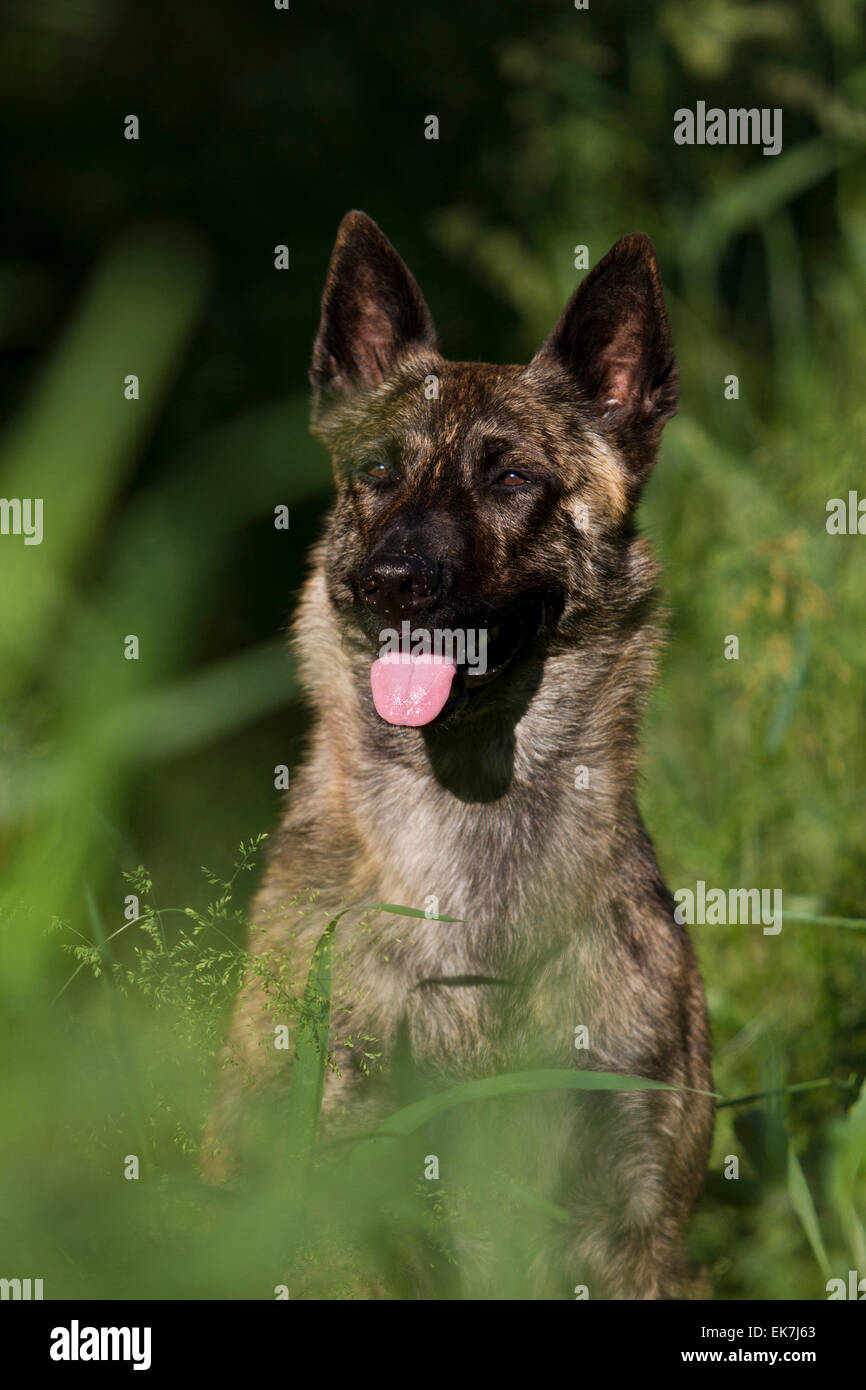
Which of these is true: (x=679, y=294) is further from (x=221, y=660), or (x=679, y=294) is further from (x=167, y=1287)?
(x=167, y=1287)

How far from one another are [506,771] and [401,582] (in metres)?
0.76

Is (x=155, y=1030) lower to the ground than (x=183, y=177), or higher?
lower

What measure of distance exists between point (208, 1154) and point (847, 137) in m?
4.47

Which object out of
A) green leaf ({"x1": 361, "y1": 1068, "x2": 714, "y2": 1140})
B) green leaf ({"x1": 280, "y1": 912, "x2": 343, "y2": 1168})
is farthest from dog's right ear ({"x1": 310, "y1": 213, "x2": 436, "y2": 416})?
green leaf ({"x1": 361, "y1": 1068, "x2": 714, "y2": 1140})

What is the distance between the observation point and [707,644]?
18.4ft

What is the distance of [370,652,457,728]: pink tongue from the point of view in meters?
3.34

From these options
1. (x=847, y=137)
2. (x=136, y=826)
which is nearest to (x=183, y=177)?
(x=847, y=137)

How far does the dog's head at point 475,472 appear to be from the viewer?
133 inches

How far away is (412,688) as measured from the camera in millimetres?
3354

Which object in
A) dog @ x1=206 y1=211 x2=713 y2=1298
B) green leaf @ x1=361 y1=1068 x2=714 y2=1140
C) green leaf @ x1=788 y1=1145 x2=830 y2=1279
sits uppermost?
dog @ x1=206 y1=211 x2=713 y2=1298

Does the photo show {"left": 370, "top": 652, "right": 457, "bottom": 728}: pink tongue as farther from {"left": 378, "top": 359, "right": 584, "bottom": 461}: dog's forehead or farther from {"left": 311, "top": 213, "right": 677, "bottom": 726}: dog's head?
{"left": 378, "top": 359, "right": 584, "bottom": 461}: dog's forehead

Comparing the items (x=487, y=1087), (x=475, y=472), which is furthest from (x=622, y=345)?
(x=487, y=1087)

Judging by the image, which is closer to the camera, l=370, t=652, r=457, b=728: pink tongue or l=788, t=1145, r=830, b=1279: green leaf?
l=788, t=1145, r=830, b=1279: green leaf

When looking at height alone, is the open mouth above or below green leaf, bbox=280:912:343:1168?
above
